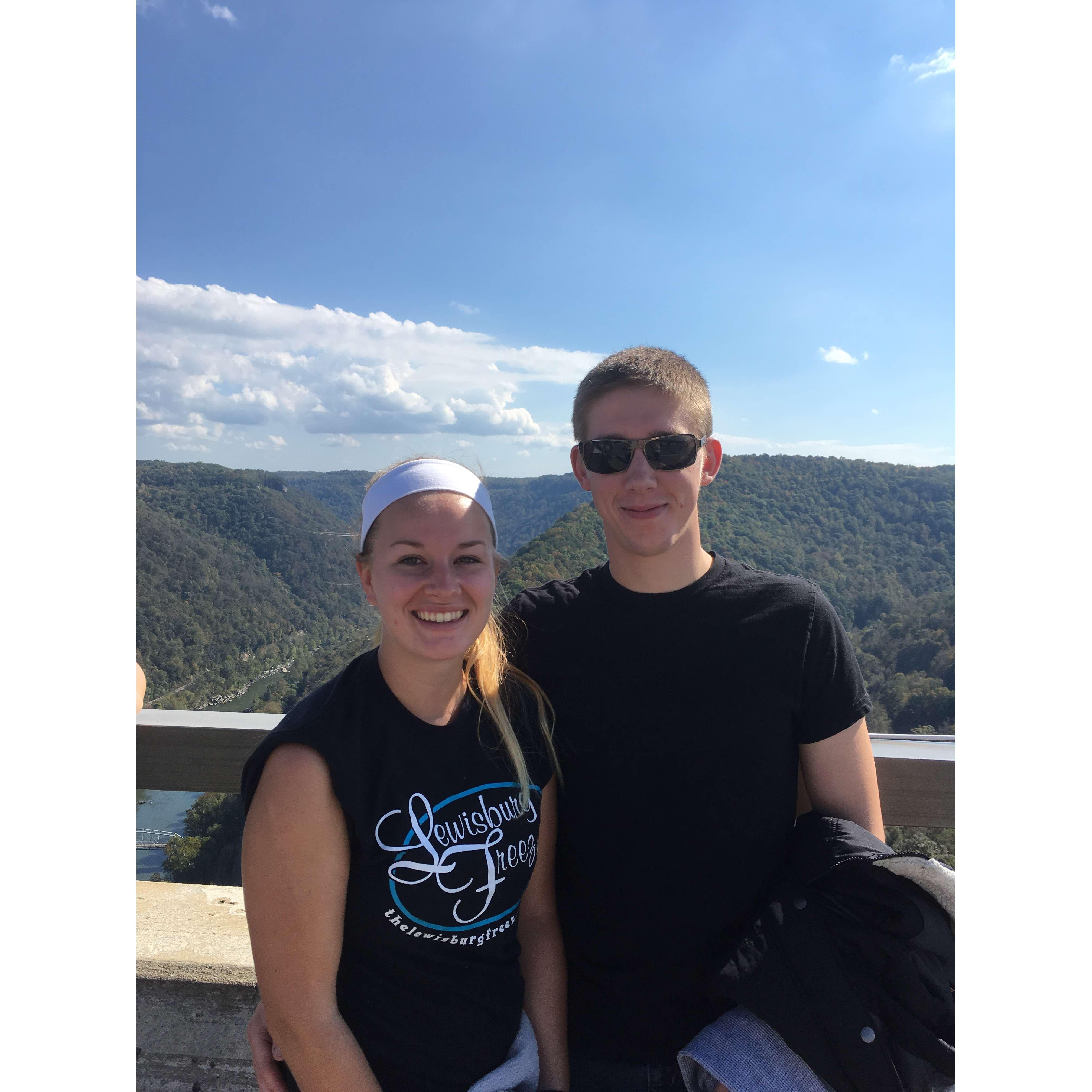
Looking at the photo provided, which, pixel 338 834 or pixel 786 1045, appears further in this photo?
pixel 786 1045

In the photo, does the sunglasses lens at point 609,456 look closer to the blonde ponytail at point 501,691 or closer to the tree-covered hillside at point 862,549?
the tree-covered hillside at point 862,549

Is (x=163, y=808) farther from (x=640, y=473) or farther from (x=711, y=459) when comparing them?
(x=711, y=459)

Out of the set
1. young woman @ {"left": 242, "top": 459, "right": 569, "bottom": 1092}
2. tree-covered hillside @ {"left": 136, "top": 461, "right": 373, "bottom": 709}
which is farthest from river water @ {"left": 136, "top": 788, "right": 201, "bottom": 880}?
young woman @ {"left": 242, "top": 459, "right": 569, "bottom": 1092}

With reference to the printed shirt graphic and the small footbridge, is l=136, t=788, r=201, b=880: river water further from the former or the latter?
the printed shirt graphic

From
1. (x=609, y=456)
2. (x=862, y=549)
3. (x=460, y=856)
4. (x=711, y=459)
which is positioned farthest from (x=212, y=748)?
(x=862, y=549)

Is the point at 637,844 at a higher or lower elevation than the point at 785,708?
lower
